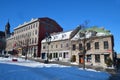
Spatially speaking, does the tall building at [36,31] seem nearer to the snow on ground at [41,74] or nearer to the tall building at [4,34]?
the tall building at [4,34]

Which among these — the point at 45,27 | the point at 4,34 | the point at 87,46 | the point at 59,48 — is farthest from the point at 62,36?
the point at 4,34

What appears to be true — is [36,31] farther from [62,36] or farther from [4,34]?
[4,34]

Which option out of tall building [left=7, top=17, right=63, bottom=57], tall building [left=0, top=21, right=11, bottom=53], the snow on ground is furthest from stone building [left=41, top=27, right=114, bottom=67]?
tall building [left=0, top=21, right=11, bottom=53]

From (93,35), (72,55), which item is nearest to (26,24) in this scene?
(72,55)

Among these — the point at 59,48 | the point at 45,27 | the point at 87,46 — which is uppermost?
the point at 45,27

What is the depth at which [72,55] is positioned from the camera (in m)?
47.0

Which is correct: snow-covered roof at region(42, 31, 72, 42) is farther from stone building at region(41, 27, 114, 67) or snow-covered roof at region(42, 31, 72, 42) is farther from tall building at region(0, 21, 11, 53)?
tall building at region(0, 21, 11, 53)

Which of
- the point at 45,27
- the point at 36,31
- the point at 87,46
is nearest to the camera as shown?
the point at 87,46

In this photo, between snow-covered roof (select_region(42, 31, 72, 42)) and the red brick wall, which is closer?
snow-covered roof (select_region(42, 31, 72, 42))

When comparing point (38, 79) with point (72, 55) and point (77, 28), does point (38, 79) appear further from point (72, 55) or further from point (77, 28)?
point (77, 28)

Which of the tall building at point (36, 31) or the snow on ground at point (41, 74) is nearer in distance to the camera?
the snow on ground at point (41, 74)

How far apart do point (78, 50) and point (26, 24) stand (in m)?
31.9

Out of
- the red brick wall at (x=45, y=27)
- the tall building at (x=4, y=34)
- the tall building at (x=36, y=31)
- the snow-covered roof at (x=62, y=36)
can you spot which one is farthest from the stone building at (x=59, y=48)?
the tall building at (x=4, y=34)

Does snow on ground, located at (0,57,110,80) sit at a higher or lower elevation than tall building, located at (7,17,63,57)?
lower
